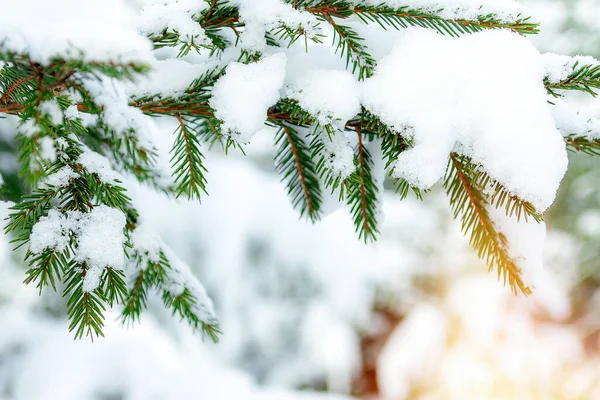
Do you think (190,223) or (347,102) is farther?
(190,223)

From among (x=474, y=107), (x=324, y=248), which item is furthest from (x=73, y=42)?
(x=324, y=248)

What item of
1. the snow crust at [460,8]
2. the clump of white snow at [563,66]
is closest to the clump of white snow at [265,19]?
the snow crust at [460,8]

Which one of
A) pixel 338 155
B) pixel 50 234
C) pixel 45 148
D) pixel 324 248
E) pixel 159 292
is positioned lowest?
pixel 324 248

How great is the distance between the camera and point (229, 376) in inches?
56.9

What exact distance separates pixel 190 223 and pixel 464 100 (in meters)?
1.88

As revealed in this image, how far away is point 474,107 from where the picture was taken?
1.67ft

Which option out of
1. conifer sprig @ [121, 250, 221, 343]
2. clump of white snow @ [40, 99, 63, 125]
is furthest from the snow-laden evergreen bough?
conifer sprig @ [121, 250, 221, 343]

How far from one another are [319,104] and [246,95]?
92mm

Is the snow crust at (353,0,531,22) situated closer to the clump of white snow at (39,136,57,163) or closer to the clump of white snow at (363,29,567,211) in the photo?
the clump of white snow at (363,29,567,211)

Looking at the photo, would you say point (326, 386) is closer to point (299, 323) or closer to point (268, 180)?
point (299, 323)

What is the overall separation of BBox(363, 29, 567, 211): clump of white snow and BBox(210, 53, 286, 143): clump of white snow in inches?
4.8

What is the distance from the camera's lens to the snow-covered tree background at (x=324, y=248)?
511 mm

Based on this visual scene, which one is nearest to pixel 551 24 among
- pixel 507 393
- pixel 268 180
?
pixel 268 180

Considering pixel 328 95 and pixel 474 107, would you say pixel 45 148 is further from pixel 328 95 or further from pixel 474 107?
pixel 474 107
